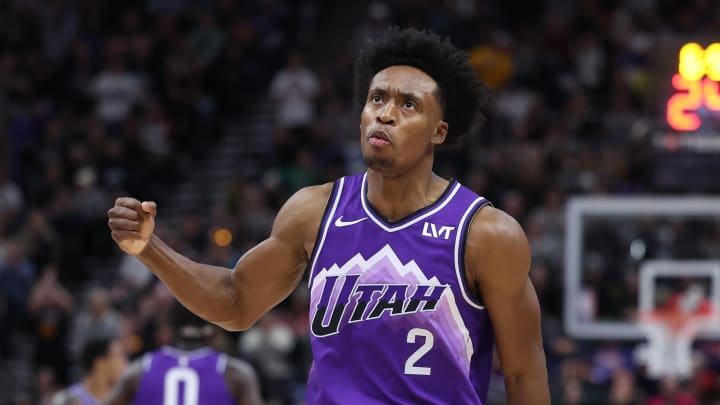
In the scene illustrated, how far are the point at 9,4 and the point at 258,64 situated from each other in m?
4.02

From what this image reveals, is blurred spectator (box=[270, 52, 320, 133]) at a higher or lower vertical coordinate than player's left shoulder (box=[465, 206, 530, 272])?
higher

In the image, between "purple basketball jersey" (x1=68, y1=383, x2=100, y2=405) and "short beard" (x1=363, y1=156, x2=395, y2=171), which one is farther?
"purple basketball jersey" (x1=68, y1=383, x2=100, y2=405)

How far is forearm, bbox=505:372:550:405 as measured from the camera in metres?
4.55

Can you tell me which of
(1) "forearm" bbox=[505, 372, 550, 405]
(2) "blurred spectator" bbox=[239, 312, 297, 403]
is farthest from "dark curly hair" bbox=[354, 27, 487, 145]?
(2) "blurred spectator" bbox=[239, 312, 297, 403]

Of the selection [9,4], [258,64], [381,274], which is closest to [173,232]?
[258,64]

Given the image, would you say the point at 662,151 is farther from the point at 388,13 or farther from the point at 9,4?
the point at 9,4

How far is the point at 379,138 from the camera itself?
4539 millimetres

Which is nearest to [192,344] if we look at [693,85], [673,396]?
[693,85]

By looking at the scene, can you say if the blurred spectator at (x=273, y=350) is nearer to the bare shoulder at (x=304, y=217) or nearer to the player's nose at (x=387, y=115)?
the bare shoulder at (x=304, y=217)

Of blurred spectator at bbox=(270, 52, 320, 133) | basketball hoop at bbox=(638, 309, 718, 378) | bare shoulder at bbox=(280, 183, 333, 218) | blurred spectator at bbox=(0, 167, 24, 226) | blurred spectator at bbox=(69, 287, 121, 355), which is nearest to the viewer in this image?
bare shoulder at bbox=(280, 183, 333, 218)

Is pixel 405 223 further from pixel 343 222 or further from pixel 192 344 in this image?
pixel 192 344

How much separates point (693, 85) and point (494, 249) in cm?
772

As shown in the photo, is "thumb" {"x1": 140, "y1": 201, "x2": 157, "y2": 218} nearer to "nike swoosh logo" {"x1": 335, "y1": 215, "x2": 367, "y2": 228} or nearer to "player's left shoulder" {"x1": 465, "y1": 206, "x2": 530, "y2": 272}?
"nike swoosh logo" {"x1": 335, "y1": 215, "x2": 367, "y2": 228}

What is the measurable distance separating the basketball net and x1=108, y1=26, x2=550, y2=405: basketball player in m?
8.60
